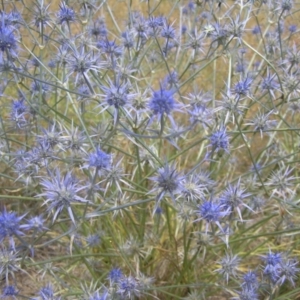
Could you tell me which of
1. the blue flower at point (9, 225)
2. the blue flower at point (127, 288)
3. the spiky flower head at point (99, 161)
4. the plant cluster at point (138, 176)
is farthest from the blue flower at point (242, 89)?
the blue flower at point (9, 225)

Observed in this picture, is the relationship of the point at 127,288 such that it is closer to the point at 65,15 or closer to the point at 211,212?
the point at 211,212

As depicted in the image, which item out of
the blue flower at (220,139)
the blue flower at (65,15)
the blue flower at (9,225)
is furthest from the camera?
the blue flower at (65,15)

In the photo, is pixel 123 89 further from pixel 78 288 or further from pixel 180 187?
pixel 78 288

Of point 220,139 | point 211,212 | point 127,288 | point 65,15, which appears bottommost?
point 127,288

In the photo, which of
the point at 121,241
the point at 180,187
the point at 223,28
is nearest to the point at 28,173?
the point at 121,241

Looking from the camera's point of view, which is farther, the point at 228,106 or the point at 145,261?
the point at 145,261

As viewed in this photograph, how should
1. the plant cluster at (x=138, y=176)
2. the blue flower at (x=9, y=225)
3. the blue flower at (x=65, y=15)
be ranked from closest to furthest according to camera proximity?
1. the blue flower at (x=9, y=225)
2. the plant cluster at (x=138, y=176)
3. the blue flower at (x=65, y=15)

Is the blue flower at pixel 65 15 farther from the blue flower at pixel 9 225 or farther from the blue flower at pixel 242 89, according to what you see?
the blue flower at pixel 9 225

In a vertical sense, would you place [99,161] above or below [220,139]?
above

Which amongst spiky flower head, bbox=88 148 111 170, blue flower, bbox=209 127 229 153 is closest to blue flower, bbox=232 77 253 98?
blue flower, bbox=209 127 229 153

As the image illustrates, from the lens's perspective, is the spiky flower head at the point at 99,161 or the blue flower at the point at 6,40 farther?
the blue flower at the point at 6,40

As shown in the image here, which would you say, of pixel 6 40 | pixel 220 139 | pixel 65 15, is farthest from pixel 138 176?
pixel 6 40
